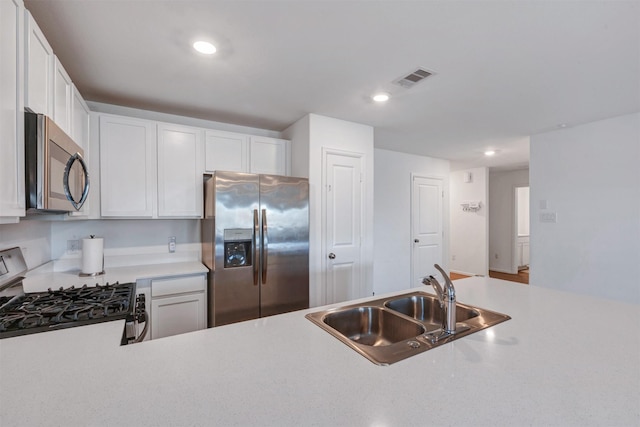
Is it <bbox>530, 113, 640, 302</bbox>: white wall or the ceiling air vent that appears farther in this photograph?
<bbox>530, 113, 640, 302</bbox>: white wall

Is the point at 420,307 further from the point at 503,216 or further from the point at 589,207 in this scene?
Answer: the point at 503,216

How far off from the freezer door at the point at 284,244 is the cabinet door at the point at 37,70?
139 centimetres

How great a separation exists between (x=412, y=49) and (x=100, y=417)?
214 centimetres

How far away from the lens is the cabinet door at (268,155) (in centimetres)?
301

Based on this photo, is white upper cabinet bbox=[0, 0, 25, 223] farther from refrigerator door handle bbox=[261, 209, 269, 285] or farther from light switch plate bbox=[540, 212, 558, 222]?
light switch plate bbox=[540, 212, 558, 222]

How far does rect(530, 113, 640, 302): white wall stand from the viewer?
288cm

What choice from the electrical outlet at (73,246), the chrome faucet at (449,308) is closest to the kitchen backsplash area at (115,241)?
the electrical outlet at (73,246)

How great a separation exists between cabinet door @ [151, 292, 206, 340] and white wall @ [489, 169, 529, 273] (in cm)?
649

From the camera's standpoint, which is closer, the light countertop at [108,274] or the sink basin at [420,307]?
the sink basin at [420,307]

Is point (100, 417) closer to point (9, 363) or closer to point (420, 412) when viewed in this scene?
point (9, 363)

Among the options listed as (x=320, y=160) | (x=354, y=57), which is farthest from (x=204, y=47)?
(x=320, y=160)

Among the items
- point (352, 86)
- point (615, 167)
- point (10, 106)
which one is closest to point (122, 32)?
point (10, 106)

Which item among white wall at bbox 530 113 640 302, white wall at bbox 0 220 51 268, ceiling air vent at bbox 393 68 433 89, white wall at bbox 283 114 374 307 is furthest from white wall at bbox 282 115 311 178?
white wall at bbox 530 113 640 302

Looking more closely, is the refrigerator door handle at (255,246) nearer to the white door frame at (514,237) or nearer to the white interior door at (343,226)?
the white interior door at (343,226)
